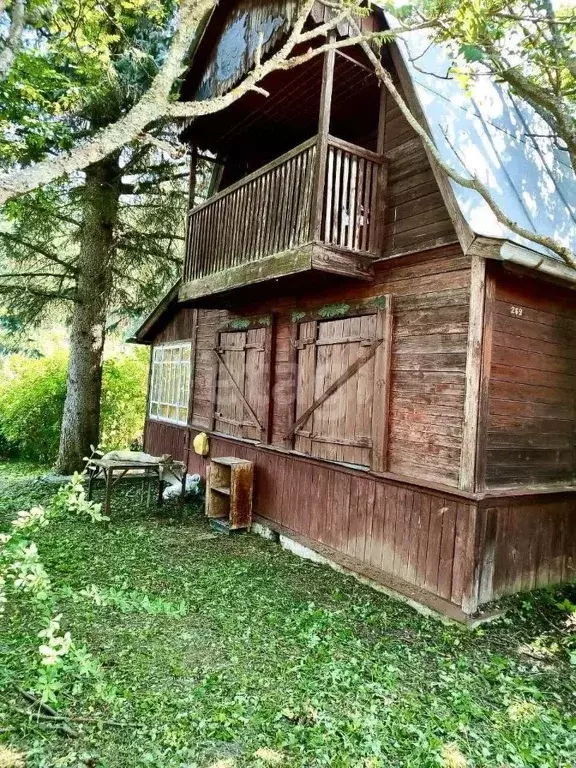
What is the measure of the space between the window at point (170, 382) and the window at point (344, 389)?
4.29 m

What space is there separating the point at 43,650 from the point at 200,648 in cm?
193

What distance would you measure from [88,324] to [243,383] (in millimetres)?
4511

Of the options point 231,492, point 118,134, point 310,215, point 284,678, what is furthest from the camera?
point 231,492

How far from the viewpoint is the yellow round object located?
9.09 m

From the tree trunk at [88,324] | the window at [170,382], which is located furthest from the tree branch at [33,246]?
the window at [170,382]

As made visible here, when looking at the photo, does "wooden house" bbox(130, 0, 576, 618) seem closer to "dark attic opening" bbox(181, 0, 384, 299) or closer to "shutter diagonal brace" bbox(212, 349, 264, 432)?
"dark attic opening" bbox(181, 0, 384, 299)

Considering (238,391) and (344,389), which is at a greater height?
(344,389)

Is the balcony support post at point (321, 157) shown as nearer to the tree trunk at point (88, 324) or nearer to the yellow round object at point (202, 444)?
the yellow round object at point (202, 444)

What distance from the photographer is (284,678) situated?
139 inches

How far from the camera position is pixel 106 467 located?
747 centimetres

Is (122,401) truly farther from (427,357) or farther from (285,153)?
(427,357)

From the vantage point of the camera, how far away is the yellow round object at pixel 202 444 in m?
9.09

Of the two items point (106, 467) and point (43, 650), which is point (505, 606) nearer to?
point (43, 650)

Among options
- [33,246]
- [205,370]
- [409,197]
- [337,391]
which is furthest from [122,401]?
[409,197]
